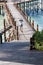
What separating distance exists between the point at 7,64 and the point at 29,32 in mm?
13304

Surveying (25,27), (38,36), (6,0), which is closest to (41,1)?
(6,0)

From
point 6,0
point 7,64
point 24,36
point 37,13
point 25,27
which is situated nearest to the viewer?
point 7,64

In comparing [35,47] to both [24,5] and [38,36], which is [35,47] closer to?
[38,36]

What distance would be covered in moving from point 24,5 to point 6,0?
5.21 m

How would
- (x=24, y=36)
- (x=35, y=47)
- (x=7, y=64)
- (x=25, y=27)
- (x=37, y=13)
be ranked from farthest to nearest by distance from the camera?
(x=37, y=13) < (x=25, y=27) < (x=24, y=36) < (x=35, y=47) < (x=7, y=64)

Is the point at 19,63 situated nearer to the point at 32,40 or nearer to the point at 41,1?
the point at 32,40

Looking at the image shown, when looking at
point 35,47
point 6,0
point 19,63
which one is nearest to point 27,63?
point 19,63

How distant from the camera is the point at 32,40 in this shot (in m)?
9.66

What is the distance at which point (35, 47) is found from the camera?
9.55 m

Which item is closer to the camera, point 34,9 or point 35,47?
point 35,47

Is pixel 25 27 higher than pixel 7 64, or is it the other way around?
pixel 7 64

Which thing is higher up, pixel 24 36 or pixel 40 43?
pixel 40 43

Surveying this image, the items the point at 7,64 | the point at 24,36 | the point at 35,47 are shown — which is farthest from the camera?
the point at 24,36

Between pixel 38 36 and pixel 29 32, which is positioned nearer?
pixel 38 36
